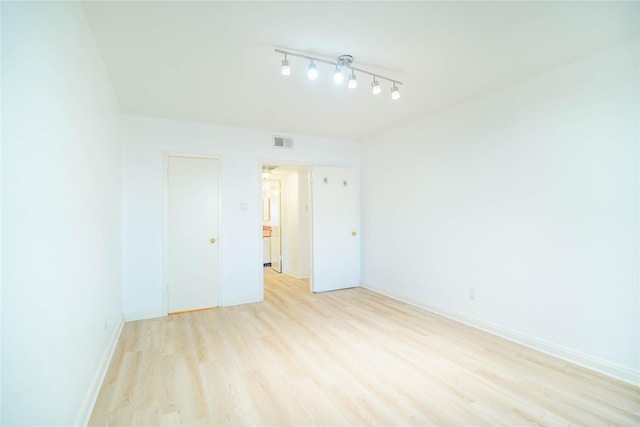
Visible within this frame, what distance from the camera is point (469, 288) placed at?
348 centimetres

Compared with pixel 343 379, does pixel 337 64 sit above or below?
above

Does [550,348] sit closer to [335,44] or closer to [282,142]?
[335,44]

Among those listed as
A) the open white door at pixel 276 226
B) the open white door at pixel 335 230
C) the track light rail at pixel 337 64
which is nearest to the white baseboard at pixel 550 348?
the open white door at pixel 335 230

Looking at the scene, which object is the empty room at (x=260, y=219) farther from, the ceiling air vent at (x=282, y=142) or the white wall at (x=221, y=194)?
the ceiling air vent at (x=282, y=142)

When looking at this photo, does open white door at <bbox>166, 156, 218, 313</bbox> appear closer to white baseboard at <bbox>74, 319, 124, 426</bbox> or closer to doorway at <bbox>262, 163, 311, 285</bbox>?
white baseboard at <bbox>74, 319, 124, 426</bbox>

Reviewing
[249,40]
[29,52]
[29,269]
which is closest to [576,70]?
[249,40]

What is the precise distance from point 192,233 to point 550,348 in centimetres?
424

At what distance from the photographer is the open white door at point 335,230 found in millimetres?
4973

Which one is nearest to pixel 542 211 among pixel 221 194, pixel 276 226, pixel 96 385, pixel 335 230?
pixel 335 230

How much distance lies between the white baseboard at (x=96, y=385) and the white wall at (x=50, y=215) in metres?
0.02

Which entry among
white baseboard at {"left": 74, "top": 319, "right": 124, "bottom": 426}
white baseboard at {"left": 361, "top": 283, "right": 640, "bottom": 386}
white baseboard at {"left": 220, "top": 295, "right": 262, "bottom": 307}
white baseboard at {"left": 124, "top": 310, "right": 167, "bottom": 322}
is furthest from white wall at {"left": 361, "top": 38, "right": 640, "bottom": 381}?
white baseboard at {"left": 74, "top": 319, "right": 124, "bottom": 426}

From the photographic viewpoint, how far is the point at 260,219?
14.8ft

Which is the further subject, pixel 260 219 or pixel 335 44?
pixel 260 219

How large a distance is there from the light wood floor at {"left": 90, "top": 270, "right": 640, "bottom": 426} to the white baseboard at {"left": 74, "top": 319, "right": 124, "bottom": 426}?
0.17 feet
